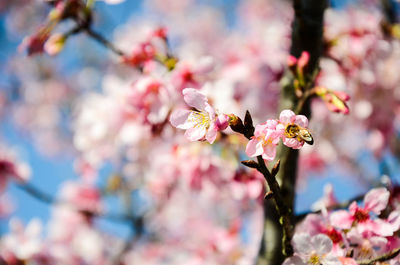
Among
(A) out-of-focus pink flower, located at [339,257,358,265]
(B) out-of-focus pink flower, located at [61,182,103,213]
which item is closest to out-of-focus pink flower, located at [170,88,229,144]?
(A) out-of-focus pink flower, located at [339,257,358,265]

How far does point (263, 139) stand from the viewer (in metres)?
0.84

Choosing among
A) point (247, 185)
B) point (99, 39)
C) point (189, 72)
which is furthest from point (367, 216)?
point (99, 39)

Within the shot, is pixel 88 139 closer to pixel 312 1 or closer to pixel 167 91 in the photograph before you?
pixel 167 91

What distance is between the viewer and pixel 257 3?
294 inches

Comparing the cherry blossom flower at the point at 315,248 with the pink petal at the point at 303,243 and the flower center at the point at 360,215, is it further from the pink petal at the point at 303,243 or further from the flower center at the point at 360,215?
the flower center at the point at 360,215

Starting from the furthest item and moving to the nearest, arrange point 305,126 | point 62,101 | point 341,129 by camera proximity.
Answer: point 62,101, point 341,129, point 305,126

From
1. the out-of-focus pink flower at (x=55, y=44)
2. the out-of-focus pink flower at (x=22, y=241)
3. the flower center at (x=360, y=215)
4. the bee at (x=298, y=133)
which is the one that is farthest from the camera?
the out-of-focus pink flower at (x=22, y=241)

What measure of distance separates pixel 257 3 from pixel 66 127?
440 centimetres

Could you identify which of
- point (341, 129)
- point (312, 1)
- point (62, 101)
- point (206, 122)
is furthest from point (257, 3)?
point (206, 122)

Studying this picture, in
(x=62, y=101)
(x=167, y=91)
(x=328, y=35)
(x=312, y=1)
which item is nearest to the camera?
(x=312, y=1)

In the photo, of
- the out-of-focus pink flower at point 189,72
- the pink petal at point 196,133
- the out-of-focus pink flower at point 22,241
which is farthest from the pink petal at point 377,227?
the out-of-focus pink flower at point 22,241

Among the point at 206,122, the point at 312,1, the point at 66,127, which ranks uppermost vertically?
the point at 312,1

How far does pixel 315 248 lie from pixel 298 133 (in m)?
0.30

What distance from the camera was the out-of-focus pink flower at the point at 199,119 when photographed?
0.84m
